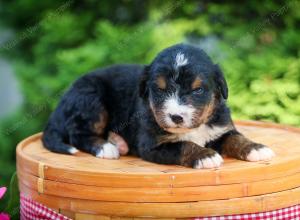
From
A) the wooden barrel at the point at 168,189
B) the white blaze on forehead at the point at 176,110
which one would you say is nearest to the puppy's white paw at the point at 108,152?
the wooden barrel at the point at 168,189

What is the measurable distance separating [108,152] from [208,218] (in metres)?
1.09

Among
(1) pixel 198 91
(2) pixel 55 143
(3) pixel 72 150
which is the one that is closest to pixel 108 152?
(3) pixel 72 150

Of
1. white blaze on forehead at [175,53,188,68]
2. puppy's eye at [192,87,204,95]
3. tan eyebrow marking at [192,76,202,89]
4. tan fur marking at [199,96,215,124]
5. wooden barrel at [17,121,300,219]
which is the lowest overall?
wooden barrel at [17,121,300,219]

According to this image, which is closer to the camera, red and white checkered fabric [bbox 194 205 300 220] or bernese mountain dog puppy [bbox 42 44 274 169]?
red and white checkered fabric [bbox 194 205 300 220]

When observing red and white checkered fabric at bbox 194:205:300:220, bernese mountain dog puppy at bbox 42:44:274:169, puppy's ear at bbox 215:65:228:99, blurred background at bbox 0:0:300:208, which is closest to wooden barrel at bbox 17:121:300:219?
red and white checkered fabric at bbox 194:205:300:220

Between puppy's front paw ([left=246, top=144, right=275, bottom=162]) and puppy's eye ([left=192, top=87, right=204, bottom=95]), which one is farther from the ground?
puppy's eye ([left=192, top=87, right=204, bottom=95])

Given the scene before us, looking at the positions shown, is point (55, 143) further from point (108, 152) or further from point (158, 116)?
point (158, 116)

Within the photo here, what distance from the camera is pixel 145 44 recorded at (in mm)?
7445

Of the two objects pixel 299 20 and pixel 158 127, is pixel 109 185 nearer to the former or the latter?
pixel 158 127

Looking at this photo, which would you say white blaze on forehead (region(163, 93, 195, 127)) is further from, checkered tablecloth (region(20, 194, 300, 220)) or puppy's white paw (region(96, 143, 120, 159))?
puppy's white paw (region(96, 143, 120, 159))

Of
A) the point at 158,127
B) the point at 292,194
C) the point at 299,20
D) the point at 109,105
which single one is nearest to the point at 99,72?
the point at 109,105

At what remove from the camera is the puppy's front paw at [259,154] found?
12.0 feet

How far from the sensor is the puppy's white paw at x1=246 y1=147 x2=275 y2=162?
3.66 meters

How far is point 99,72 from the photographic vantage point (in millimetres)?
4867
